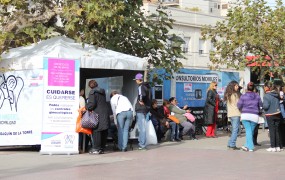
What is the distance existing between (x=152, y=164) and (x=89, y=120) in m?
2.28

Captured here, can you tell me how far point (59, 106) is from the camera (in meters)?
13.3

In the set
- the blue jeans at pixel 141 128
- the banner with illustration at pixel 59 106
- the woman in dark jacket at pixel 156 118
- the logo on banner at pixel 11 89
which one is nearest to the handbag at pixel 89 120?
the banner with illustration at pixel 59 106

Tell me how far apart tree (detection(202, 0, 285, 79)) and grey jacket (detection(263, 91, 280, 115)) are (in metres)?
5.90

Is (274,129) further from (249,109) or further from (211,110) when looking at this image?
(211,110)

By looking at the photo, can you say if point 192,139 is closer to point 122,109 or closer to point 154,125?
point 154,125

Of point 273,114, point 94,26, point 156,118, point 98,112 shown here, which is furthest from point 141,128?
point 273,114

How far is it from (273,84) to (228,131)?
701 cm

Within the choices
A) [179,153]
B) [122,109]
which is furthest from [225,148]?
[122,109]

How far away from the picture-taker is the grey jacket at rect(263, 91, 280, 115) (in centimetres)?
1418

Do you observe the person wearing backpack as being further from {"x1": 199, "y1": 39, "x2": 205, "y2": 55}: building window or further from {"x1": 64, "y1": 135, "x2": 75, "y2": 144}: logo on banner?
{"x1": 199, "y1": 39, "x2": 205, "y2": 55}: building window

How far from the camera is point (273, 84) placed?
1476 cm

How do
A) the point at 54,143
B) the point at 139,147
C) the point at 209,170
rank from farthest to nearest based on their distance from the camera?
the point at 139,147
the point at 54,143
the point at 209,170

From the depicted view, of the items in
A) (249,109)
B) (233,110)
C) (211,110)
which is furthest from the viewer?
(211,110)

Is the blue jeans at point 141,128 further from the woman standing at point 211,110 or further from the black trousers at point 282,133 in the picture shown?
the woman standing at point 211,110
